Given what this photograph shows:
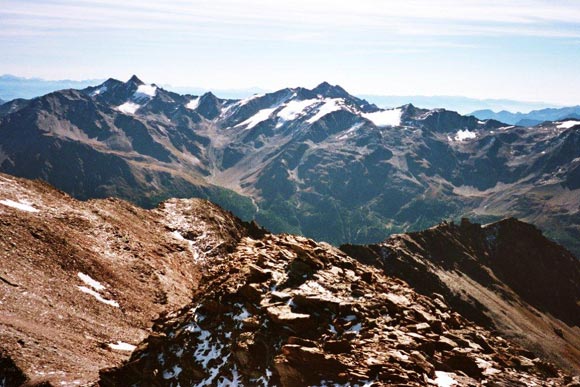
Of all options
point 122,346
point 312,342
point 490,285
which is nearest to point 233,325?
point 312,342

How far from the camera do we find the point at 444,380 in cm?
3066

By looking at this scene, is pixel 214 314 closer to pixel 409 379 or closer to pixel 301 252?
pixel 301 252

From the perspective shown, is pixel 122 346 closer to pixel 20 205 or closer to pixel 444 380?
pixel 20 205

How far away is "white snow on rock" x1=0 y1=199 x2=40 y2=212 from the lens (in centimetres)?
5575

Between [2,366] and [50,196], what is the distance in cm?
3693

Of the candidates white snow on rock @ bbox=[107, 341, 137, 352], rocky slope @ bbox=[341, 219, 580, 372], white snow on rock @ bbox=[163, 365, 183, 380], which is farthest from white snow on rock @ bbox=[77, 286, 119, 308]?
rocky slope @ bbox=[341, 219, 580, 372]

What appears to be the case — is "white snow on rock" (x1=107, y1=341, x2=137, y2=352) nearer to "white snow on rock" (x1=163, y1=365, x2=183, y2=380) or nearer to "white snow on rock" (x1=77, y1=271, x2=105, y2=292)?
"white snow on rock" (x1=163, y1=365, x2=183, y2=380)

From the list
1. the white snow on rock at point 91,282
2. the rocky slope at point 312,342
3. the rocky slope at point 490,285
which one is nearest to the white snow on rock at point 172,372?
the rocky slope at point 312,342

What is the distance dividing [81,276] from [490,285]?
154246mm

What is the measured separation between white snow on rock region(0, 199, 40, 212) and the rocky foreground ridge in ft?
0.91

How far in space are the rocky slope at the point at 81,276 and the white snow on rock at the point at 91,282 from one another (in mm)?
238

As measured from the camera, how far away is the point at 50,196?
65375 mm

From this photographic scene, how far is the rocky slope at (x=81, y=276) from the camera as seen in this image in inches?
1425

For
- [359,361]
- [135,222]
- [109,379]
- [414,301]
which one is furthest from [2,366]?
[135,222]
